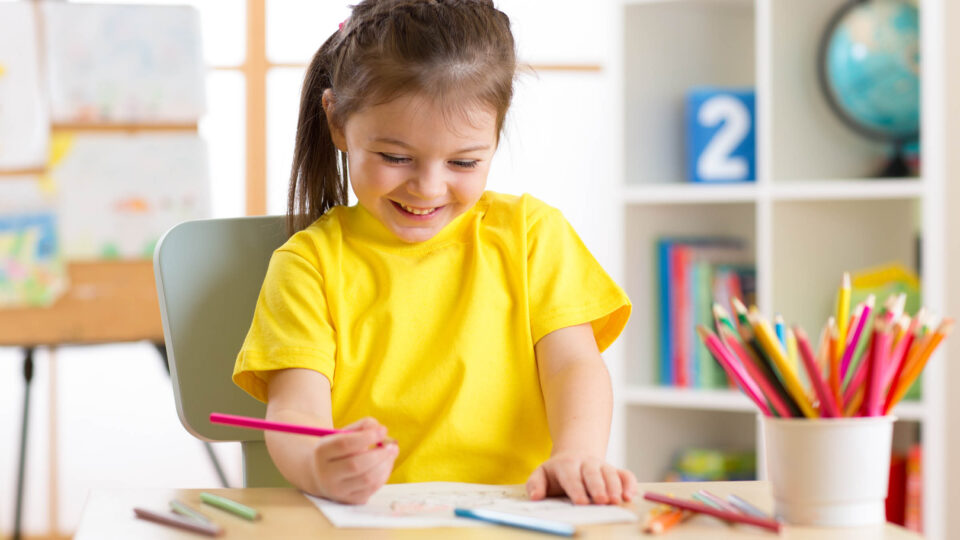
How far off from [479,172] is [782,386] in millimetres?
441

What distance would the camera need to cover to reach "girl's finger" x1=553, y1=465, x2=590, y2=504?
0.79 metres

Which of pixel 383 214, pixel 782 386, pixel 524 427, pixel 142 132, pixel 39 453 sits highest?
pixel 142 132

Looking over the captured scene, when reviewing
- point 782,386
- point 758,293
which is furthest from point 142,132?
point 782,386

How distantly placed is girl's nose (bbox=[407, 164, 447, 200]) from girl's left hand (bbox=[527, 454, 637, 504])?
11.9 inches

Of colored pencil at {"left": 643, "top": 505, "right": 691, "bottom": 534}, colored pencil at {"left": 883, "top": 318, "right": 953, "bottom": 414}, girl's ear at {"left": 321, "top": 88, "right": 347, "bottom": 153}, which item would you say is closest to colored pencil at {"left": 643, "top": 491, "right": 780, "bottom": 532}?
colored pencil at {"left": 643, "top": 505, "right": 691, "bottom": 534}

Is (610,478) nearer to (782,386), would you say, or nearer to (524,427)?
(782,386)

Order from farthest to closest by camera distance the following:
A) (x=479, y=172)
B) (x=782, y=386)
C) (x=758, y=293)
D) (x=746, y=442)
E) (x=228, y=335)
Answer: (x=746, y=442) < (x=758, y=293) < (x=228, y=335) < (x=479, y=172) < (x=782, y=386)

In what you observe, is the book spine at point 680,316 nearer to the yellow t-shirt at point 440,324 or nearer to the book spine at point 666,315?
the book spine at point 666,315

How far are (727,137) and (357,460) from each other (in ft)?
5.85

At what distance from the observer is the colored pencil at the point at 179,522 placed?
685 millimetres

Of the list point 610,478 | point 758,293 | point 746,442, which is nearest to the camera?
point 610,478

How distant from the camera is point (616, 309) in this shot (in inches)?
43.4

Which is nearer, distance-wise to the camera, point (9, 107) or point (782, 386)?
point (782, 386)

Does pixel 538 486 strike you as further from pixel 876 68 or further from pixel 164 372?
pixel 164 372
